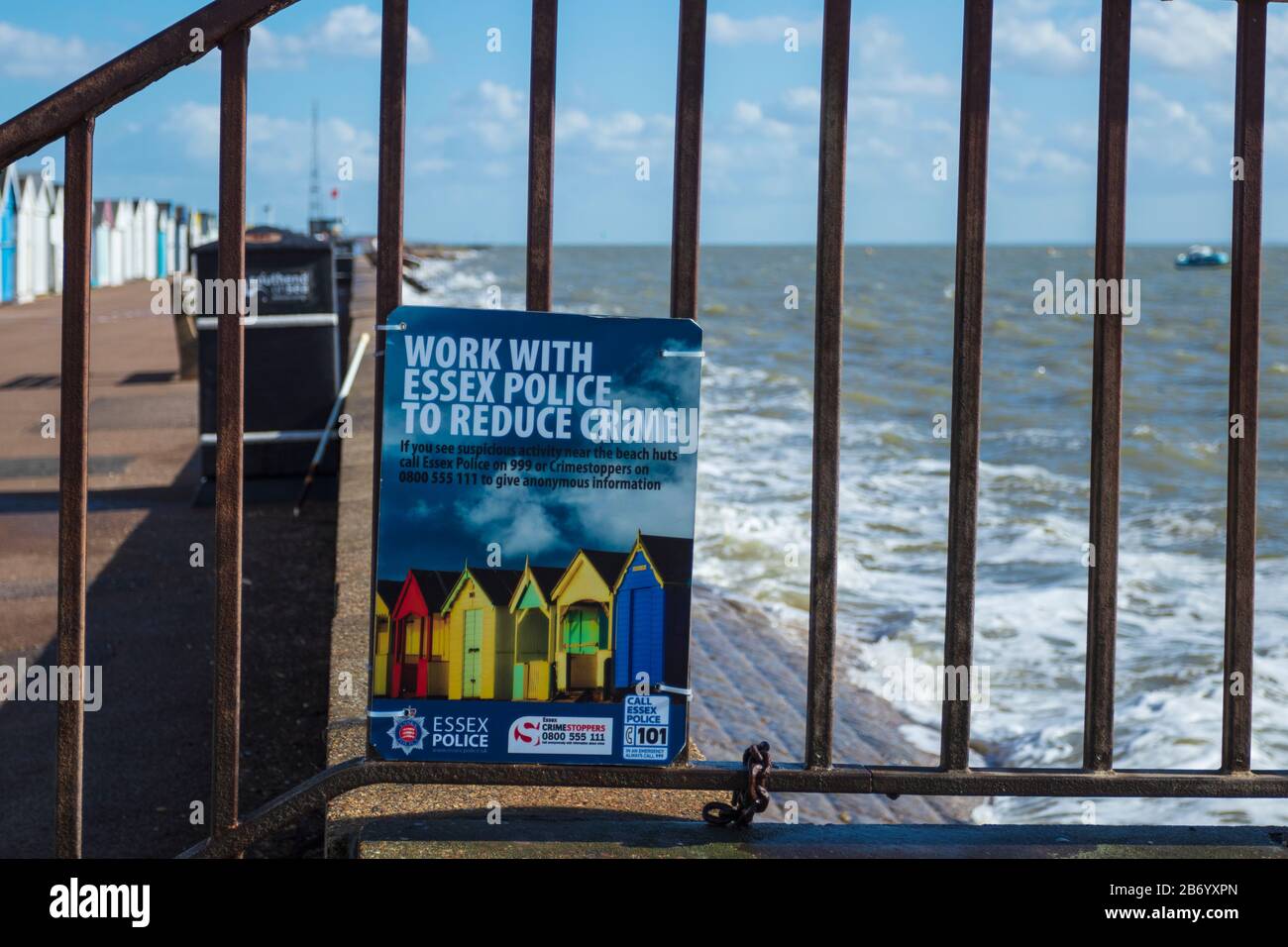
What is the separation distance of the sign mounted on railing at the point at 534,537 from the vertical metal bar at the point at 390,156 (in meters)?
0.05

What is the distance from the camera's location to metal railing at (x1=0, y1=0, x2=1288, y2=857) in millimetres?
2740

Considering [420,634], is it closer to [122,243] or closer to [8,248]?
[8,248]

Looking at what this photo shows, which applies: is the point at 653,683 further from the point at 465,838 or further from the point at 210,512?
the point at 210,512

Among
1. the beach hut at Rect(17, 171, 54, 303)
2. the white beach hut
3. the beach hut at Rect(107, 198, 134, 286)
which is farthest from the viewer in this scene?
the white beach hut

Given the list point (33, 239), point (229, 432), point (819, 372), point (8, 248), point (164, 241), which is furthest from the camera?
point (164, 241)

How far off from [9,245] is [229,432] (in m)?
41.5

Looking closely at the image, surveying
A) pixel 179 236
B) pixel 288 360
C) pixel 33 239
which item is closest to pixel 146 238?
pixel 179 236

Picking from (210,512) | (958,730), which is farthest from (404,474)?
(210,512)

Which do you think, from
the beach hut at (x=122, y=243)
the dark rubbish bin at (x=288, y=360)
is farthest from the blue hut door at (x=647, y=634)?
the beach hut at (x=122, y=243)

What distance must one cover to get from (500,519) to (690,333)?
0.51m

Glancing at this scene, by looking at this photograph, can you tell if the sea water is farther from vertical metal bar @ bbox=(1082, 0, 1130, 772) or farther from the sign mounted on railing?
the sign mounted on railing

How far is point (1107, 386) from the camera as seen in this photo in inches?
113

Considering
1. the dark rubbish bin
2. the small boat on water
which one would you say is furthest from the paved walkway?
the small boat on water
